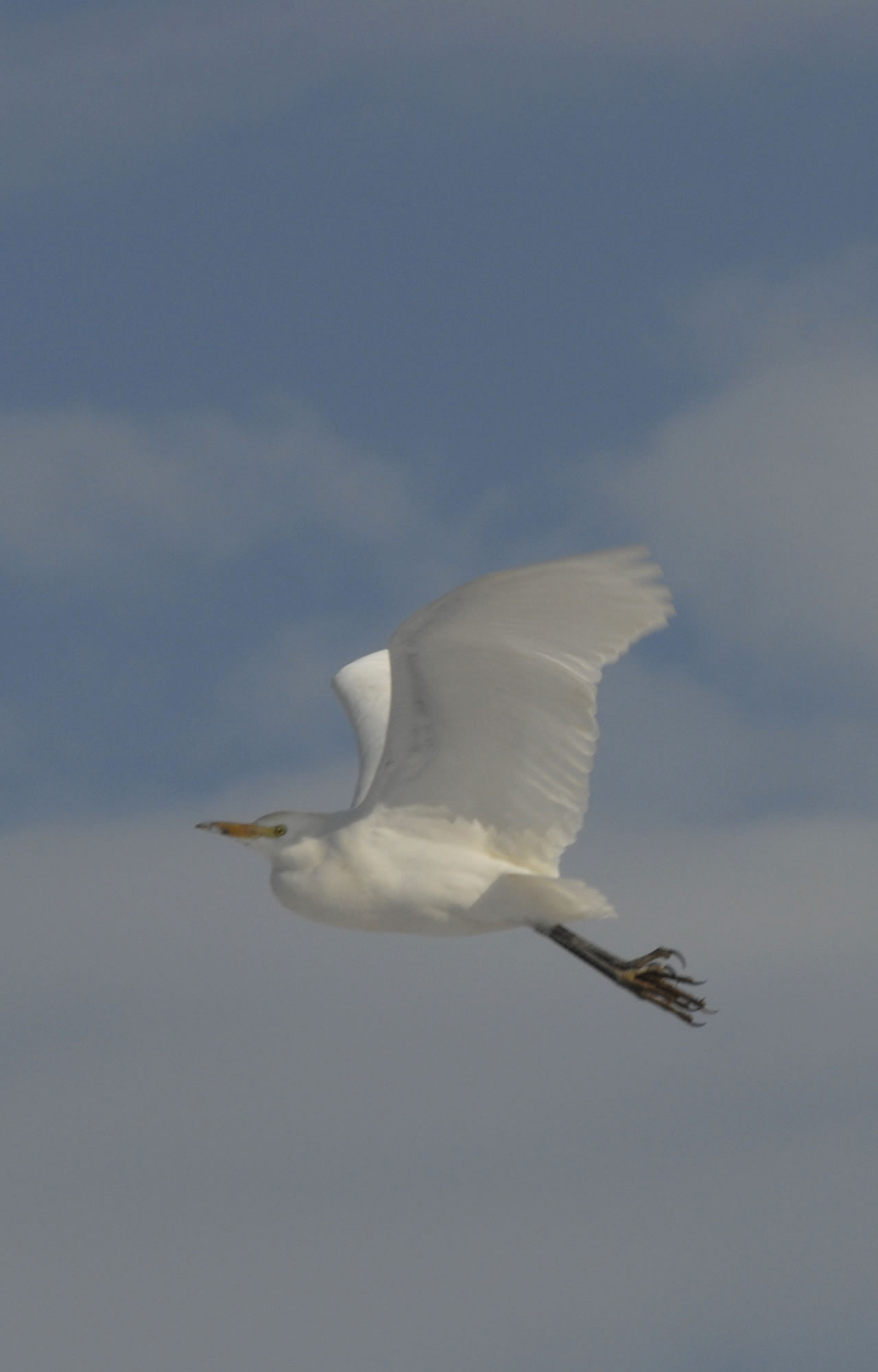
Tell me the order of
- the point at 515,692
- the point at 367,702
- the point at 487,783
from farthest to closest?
1. the point at 367,702
2. the point at 487,783
3. the point at 515,692

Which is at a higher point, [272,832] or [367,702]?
[367,702]

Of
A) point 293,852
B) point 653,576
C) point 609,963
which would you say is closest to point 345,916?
point 293,852

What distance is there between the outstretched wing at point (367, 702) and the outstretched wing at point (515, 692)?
2.33 metres

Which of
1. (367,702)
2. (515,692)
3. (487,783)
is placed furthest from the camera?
(367,702)

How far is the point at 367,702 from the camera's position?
85.2 ft

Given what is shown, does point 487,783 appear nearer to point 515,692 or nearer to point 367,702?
point 515,692

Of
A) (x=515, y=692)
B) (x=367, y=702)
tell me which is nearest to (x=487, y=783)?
(x=515, y=692)

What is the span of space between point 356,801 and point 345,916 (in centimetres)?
192

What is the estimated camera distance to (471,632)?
2058 cm

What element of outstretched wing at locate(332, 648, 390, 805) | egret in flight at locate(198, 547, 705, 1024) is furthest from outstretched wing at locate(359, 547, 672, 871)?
outstretched wing at locate(332, 648, 390, 805)

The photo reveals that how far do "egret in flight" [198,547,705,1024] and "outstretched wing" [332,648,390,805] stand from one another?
6.76 feet

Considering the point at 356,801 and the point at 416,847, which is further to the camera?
the point at 356,801

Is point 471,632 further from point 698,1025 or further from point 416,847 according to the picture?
point 698,1025

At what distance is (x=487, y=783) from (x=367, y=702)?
420cm
